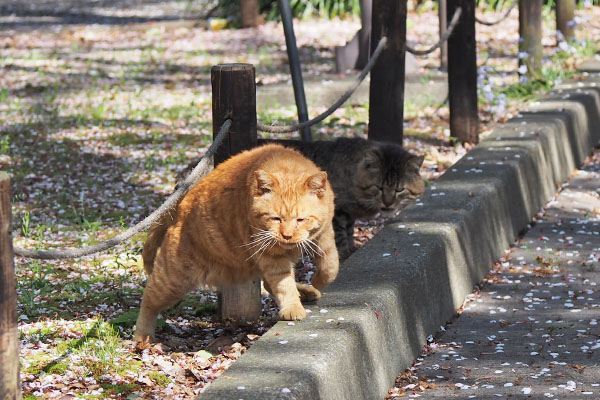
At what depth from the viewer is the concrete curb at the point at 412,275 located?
12.6ft

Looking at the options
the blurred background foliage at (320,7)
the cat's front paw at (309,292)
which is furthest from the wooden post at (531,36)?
the cat's front paw at (309,292)

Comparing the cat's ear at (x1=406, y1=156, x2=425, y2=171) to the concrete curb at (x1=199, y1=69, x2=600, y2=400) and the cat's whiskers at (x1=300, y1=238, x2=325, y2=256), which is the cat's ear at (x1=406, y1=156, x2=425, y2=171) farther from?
the cat's whiskers at (x1=300, y1=238, x2=325, y2=256)

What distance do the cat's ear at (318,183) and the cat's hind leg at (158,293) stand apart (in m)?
0.85

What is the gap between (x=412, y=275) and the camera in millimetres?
5035

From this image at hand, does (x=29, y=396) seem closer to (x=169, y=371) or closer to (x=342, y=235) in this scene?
(x=169, y=371)

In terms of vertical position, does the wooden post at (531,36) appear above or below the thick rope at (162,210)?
above

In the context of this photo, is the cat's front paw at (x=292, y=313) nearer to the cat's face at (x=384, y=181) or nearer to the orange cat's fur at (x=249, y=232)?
the orange cat's fur at (x=249, y=232)

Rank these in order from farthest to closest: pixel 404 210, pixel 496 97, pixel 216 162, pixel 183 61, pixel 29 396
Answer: pixel 183 61, pixel 496 97, pixel 404 210, pixel 216 162, pixel 29 396

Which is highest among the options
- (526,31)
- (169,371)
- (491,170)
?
(526,31)

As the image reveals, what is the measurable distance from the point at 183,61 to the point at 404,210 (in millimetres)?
8394

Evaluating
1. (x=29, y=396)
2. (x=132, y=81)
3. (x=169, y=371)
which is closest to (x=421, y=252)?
(x=169, y=371)

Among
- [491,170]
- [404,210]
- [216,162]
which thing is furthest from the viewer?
[491,170]

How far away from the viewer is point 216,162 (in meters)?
5.29

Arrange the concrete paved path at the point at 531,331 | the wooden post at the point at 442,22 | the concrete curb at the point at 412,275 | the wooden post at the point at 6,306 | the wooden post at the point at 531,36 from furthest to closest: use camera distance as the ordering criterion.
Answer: the wooden post at the point at 442,22
the wooden post at the point at 531,36
the concrete paved path at the point at 531,331
the concrete curb at the point at 412,275
the wooden post at the point at 6,306
